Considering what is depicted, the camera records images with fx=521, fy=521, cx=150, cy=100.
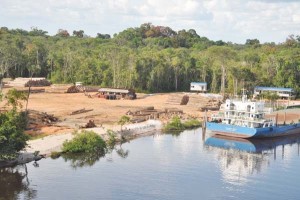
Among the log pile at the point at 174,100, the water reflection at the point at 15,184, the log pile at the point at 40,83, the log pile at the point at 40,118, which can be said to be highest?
the log pile at the point at 40,83

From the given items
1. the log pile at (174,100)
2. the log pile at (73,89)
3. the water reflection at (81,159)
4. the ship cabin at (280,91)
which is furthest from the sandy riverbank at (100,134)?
the ship cabin at (280,91)

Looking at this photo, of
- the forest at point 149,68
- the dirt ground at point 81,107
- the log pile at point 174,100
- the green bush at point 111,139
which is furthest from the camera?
the forest at point 149,68

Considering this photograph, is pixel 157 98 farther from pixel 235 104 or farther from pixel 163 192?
pixel 163 192

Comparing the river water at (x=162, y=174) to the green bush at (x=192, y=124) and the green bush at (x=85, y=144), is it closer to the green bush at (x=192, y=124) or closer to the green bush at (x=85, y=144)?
the green bush at (x=85, y=144)

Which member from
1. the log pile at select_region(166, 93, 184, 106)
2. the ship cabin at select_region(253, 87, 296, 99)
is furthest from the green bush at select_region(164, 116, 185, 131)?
the ship cabin at select_region(253, 87, 296, 99)

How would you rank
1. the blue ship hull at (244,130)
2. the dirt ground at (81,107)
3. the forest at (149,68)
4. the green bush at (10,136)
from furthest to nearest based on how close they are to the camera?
the forest at (149,68) < the blue ship hull at (244,130) < the dirt ground at (81,107) < the green bush at (10,136)

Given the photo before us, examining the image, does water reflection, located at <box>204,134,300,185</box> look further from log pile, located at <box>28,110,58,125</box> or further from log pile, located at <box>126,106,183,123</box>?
log pile, located at <box>28,110,58,125</box>

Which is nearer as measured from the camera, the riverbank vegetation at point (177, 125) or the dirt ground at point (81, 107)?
the dirt ground at point (81, 107)

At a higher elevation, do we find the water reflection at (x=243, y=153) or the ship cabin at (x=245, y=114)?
the ship cabin at (x=245, y=114)
